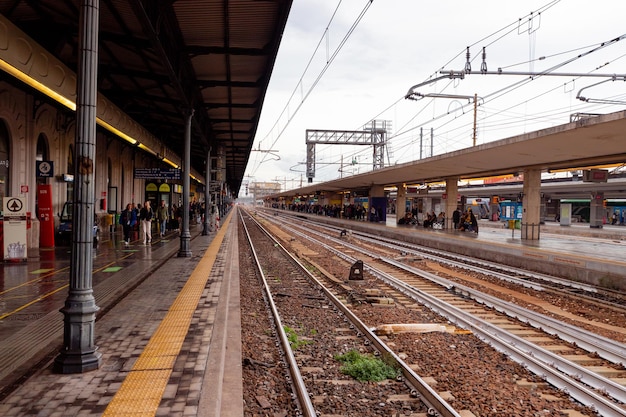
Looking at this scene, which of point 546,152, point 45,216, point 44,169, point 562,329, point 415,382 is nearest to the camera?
point 415,382

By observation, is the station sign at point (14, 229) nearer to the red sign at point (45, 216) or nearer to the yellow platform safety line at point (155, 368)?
the red sign at point (45, 216)

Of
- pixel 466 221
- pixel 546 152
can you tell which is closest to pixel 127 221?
pixel 546 152

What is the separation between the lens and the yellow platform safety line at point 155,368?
12.6ft

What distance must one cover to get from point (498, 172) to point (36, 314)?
22.9 meters

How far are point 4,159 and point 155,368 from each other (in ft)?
37.9

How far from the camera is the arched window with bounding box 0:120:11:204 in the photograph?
12.9m

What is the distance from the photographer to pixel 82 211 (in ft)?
14.8

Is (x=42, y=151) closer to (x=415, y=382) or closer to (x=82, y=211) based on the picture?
(x=82, y=211)

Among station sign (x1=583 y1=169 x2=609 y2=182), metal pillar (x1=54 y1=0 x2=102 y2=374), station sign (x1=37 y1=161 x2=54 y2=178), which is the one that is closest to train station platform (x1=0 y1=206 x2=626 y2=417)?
metal pillar (x1=54 y1=0 x2=102 y2=374)

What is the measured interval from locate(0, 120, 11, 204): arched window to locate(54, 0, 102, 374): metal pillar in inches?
409

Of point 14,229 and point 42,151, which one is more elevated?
point 42,151

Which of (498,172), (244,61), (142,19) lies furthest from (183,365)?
(498,172)

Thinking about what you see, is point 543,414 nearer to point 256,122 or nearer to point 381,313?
point 381,313

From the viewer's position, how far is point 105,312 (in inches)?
281
